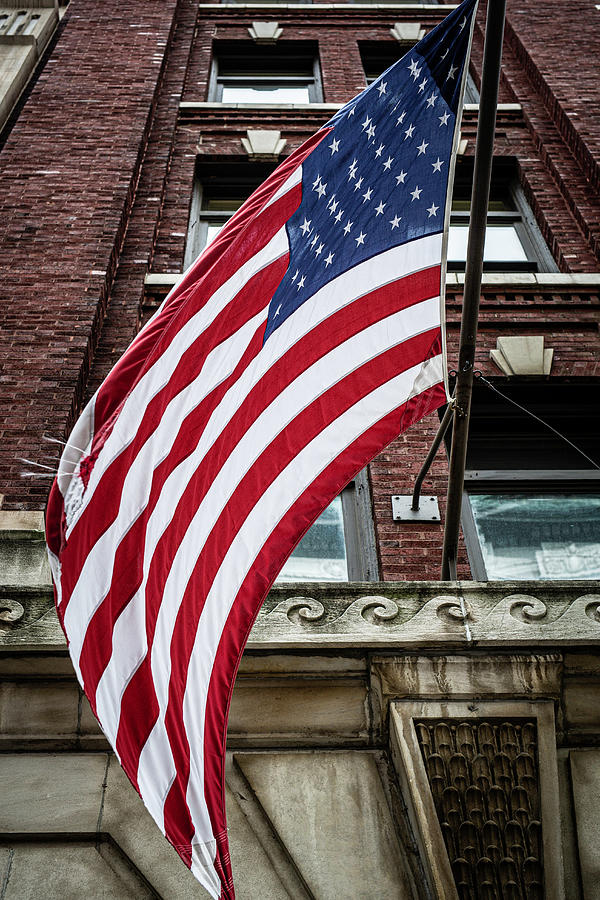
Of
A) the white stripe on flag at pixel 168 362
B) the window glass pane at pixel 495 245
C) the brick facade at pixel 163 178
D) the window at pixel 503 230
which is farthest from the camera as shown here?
the window glass pane at pixel 495 245

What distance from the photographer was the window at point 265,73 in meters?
14.8

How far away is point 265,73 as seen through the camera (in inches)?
614

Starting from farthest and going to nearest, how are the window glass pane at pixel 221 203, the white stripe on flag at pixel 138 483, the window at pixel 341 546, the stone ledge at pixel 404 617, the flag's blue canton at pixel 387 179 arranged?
the window glass pane at pixel 221 203 < the window at pixel 341 546 < the stone ledge at pixel 404 617 < the flag's blue canton at pixel 387 179 < the white stripe on flag at pixel 138 483

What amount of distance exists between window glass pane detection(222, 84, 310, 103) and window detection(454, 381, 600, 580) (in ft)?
27.7

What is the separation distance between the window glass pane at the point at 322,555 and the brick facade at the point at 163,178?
0.45 metres

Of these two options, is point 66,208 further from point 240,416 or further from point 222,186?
point 240,416

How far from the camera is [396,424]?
4.39 m

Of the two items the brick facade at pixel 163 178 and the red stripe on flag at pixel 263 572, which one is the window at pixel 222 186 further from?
the red stripe on flag at pixel 263 572

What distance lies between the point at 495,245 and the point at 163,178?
478 centimetres

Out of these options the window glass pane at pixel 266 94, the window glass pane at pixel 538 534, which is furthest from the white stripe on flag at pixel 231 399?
the window glass pane at pixel 266 94

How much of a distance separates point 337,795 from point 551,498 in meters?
4.08

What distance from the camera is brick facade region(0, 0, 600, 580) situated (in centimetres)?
762

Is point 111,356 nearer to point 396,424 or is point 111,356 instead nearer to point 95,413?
point 95,413

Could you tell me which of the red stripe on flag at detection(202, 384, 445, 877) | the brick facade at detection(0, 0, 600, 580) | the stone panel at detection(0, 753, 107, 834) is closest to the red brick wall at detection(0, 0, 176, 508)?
the brick facade at detection(0, 0, 600, 580)
